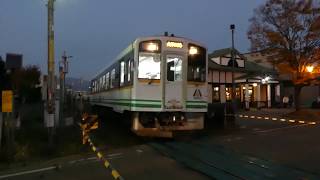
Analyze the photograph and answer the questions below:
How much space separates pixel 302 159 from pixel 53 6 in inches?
385

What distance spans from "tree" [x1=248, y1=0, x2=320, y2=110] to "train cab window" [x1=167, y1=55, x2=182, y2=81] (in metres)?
13.0

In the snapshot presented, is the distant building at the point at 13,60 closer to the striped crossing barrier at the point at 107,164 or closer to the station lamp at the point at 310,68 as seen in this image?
the striped crossing barrier at the point at 107,164

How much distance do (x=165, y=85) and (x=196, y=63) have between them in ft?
5.07

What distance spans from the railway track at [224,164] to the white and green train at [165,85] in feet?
4.73

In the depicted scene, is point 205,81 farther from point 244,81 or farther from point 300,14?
point 244,81

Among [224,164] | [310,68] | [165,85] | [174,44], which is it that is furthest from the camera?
[310,68]

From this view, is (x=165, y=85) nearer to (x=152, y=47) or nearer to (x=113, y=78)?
(x=152, y=47)

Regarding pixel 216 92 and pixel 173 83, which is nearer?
pixel 173 83

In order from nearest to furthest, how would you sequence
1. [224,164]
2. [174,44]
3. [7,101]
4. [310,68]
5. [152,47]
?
1. [224,164]
2. [7,101]
3. [152,47]
4. [174,44]
5. [310,68]

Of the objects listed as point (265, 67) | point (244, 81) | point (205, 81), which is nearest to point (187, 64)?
point (205, 81)

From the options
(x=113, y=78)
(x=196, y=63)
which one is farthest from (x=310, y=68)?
(x=196, y=63)

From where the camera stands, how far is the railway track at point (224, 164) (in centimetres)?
976

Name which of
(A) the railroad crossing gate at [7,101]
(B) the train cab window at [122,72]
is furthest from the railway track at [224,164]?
(A) the railroad crossing gate at [7,101]

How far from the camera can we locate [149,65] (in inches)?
643
